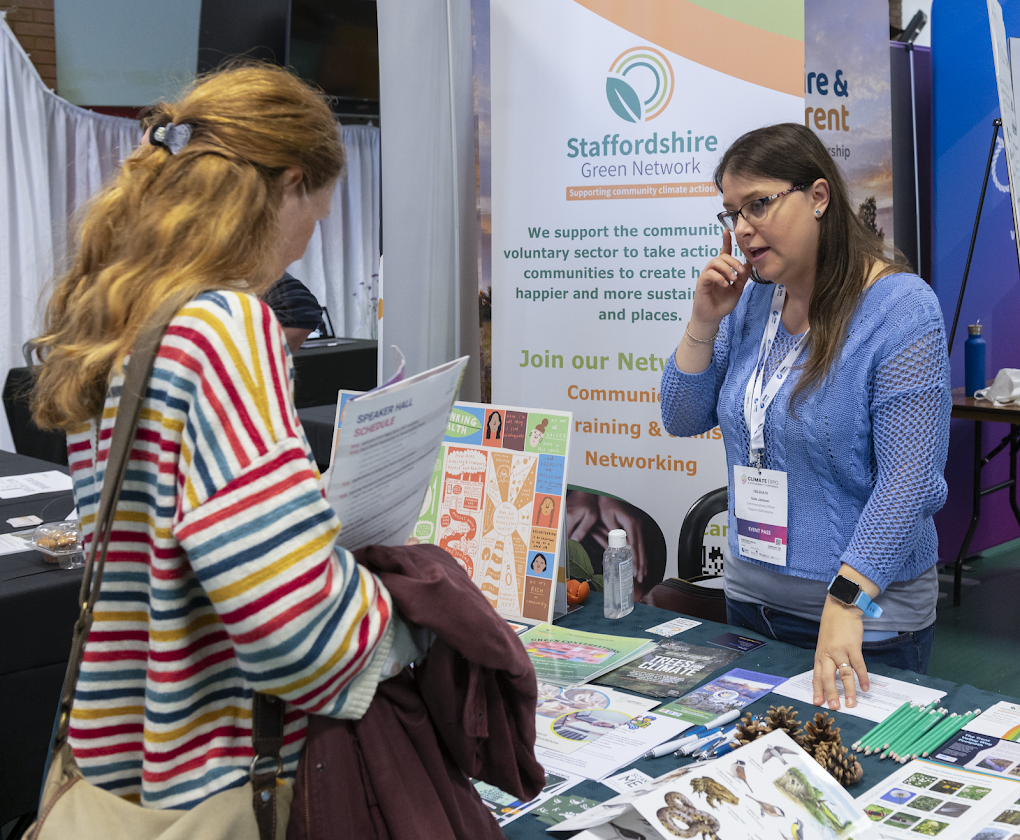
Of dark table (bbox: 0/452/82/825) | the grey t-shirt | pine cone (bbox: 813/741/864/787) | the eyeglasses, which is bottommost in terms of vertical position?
dark table (bbox: 0/452/82/825)

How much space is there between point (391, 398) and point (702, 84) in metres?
2.15

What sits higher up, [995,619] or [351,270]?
[351,270]

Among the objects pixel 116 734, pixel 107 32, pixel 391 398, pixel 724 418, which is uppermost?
pixel 107 32

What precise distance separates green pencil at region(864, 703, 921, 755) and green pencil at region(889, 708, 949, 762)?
0.01 meters

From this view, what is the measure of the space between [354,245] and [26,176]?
310cm

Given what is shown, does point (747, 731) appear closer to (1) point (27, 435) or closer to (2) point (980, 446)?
(2) point (980, 446)

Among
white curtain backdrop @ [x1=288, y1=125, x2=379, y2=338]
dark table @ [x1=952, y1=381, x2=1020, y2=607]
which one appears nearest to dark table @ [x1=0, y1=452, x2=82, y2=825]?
dark table @ [x1=952, y1=381, x2=1020, y2=607]

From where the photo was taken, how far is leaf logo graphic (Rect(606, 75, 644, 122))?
2.71 meters

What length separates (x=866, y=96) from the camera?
2.98 m

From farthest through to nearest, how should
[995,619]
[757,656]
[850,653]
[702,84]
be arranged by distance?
[995,619] → [702,84] → [757,656] → [850,653]

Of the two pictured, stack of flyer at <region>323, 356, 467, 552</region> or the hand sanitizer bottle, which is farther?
the hand sanitizer bottle

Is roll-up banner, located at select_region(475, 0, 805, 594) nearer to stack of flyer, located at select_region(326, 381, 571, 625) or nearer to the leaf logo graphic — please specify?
the leaf logo graphic

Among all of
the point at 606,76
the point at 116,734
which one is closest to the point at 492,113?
the point at 606,76

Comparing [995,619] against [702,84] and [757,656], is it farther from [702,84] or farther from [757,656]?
[757,656]
